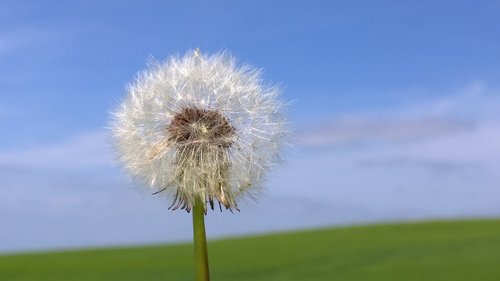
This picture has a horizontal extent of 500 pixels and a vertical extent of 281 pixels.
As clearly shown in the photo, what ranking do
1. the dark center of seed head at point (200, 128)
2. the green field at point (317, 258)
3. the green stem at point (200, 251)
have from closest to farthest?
the green stem at point (200, 251) < the dark center of seed head at point (200, 128) < the green field at point (317, 258)

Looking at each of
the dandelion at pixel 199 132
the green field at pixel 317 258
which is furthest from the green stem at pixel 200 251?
Answer: the green field at pixel 317 258

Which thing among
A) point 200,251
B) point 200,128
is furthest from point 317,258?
point 200,251

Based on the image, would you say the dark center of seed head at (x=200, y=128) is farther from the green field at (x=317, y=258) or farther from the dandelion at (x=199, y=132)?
the green field at (x=317, y=258)

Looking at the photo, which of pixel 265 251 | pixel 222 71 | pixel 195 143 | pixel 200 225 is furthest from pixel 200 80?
pixel 265 251

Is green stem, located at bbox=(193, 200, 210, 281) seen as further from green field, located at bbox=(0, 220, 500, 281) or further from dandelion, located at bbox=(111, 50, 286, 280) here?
green field, located at bbox=(0, 220, 500, 281)

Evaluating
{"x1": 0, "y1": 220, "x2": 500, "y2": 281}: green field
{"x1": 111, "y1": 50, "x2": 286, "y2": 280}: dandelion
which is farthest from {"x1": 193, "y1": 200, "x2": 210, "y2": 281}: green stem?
{"x1": 0, "y1": 220, "x2": 500, "y2": 281}: green field

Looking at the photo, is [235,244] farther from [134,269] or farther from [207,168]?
[207,168]
